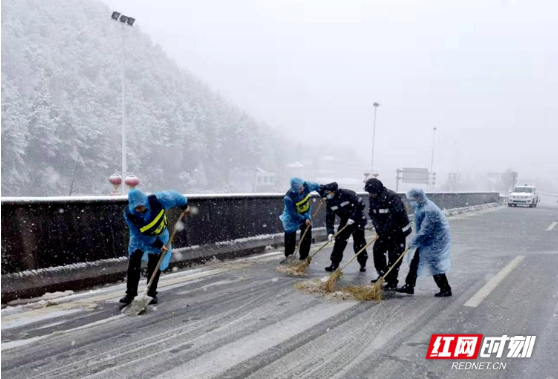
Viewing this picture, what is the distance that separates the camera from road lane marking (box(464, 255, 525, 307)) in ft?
22.2

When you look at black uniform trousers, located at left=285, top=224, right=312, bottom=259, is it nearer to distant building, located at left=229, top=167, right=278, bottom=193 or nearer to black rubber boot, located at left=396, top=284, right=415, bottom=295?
black rubber boot, located at left=396, top=284, right=415, bottom=295

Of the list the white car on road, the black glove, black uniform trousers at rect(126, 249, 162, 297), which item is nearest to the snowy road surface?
black uniform trousers at rect(126, 249, 162, 297)

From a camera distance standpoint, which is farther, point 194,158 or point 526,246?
point 194,158

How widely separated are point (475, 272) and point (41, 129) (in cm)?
6014

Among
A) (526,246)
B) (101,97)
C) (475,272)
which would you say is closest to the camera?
(475,272)

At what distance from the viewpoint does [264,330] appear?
5.24 m

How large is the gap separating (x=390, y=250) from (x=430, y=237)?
73cm

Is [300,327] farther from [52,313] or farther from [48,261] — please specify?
[48,261]

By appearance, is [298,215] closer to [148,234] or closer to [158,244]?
[158,244]

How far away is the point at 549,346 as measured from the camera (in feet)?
16.2

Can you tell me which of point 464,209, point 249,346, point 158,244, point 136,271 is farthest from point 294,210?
point 464,209

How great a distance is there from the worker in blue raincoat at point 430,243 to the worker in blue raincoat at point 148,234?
3371 mm

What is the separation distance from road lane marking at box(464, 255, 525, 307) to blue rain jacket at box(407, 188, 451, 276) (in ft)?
1.85

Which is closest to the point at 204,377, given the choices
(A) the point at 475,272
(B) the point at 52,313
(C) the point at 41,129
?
(B) the point at 52,313
